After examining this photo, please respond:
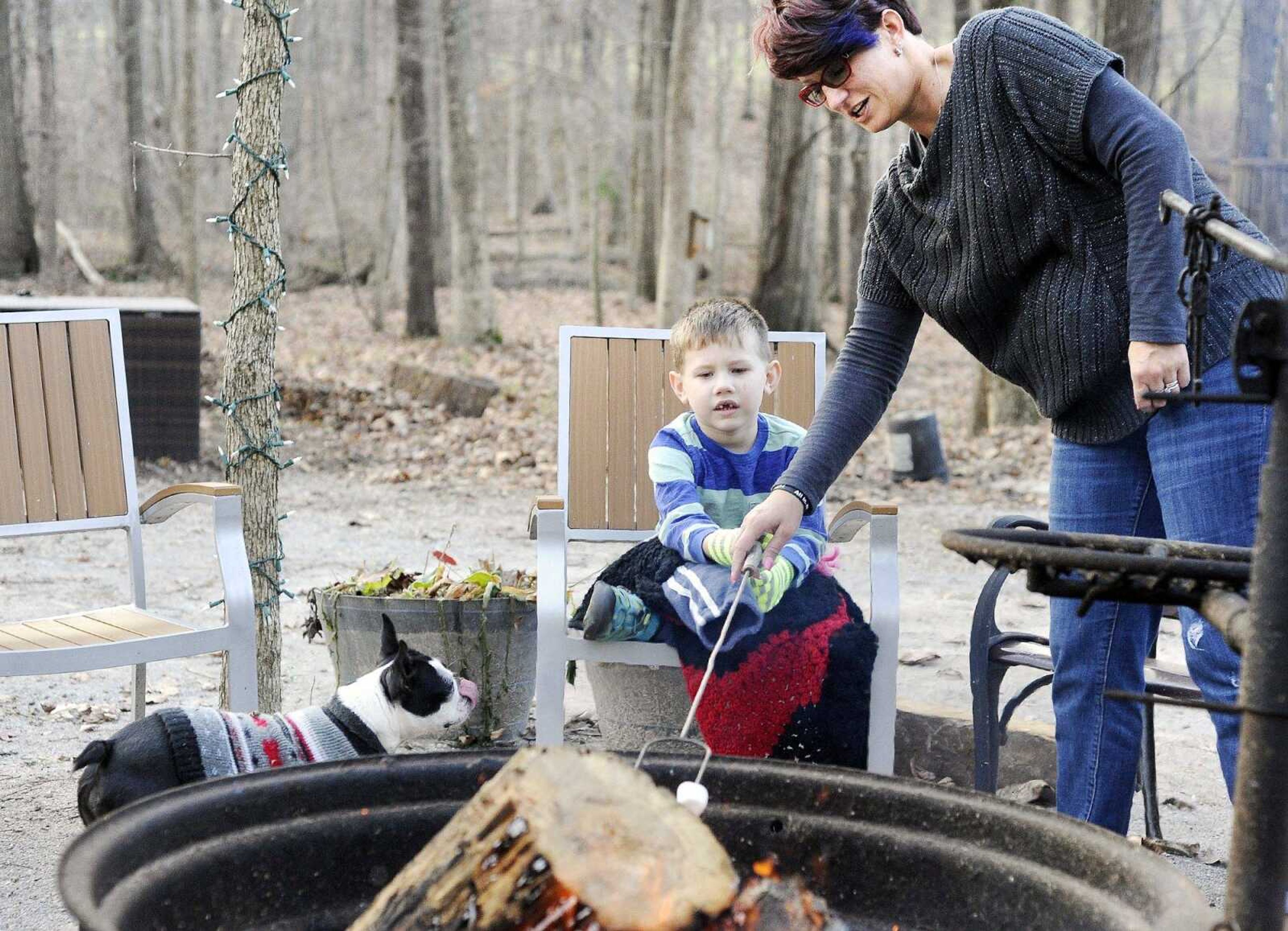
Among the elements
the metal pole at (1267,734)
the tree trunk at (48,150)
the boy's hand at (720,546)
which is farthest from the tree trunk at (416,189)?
the metal pole at (1267,734)

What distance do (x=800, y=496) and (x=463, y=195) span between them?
1178cm

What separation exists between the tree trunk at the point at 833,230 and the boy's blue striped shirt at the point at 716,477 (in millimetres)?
13227

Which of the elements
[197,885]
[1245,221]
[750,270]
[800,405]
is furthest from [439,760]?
[750,270]

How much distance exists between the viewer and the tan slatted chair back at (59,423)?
12.1 ft

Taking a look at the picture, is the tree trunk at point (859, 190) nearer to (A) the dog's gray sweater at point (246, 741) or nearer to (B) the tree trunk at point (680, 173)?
(B) the tree trunk at point (680, 173)

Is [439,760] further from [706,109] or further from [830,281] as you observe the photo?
[706,109]

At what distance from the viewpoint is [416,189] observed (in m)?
15.0

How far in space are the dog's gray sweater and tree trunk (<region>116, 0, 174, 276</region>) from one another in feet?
52.7

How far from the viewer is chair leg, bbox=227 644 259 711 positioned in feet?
10.4

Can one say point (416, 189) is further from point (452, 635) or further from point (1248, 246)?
point (1248, 246)

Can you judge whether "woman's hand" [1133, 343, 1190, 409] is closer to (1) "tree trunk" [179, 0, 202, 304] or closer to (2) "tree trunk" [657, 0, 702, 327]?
(2) "tree trunk" [657, 0, 702, 327]

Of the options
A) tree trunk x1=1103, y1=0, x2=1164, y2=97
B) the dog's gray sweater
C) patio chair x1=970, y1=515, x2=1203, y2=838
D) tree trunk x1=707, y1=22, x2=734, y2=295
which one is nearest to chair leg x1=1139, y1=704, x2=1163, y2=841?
patio chair x1=970, y1=515, x2=1203, y2=838

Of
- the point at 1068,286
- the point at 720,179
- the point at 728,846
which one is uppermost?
the point at 720,179

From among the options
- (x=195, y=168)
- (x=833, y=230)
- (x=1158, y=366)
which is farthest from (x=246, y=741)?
(x=833, y=230)
